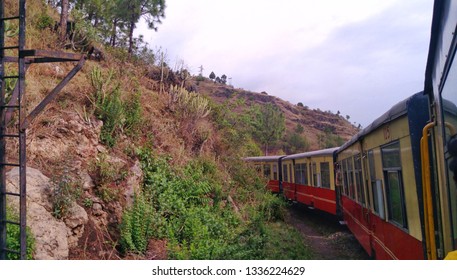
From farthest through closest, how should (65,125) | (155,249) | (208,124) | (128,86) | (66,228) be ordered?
(208,124)
(128,86)
(65,125)
(155,249)
(66,228)

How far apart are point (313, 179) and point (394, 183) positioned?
9862mm

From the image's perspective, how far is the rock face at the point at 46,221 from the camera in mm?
5410

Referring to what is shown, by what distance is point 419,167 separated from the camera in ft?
12.7

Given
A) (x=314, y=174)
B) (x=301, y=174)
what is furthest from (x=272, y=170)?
(x=314, y=174)

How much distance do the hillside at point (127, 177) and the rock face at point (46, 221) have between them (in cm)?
2

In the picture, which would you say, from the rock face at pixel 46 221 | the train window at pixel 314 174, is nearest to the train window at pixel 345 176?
the train window at pixel 314 174

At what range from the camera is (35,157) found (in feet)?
23.1

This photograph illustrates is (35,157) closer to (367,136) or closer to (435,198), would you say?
(367,136)

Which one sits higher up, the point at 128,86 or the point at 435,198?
the point at 128,86

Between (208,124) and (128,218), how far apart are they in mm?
8354

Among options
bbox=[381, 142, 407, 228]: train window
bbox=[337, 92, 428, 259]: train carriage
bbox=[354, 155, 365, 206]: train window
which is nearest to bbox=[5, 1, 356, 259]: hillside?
bbox=[354, 155, 365, 206]: train window

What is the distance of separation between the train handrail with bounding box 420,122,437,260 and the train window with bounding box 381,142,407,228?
846 millimetres
